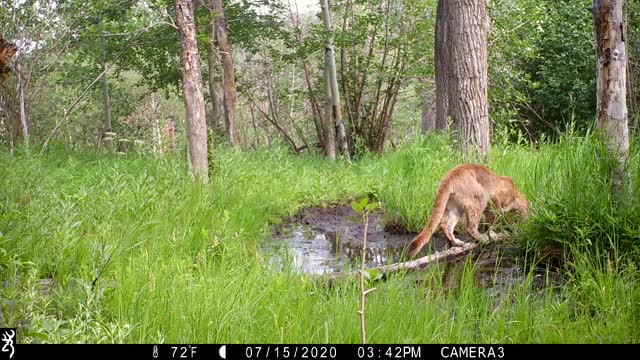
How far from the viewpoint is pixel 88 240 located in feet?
14.9

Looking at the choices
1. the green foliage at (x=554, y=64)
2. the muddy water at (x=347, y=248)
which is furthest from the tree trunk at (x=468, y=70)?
the green foliage at (x=554, y=64)

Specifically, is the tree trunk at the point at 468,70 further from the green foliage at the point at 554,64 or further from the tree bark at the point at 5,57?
the tree bark at the point at 5,57

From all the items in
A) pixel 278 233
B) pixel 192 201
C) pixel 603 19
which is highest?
pixel 603 19

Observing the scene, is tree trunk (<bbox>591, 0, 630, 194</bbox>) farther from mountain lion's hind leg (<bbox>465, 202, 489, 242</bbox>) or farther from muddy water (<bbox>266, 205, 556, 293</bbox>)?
mountain lion's hind leg (<bbox>465, 202, 489, 242</bbox>)

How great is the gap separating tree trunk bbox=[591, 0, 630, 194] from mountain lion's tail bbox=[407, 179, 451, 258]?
1457mm

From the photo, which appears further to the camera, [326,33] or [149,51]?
[149,51]

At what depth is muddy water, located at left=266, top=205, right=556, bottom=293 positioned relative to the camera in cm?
516

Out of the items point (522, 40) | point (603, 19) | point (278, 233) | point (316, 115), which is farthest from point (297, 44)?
point (603, 19)

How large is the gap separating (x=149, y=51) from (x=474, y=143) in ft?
30.7

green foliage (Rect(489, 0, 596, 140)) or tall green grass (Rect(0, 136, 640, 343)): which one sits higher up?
green foliage (Rect(489, 0, 596, 140))

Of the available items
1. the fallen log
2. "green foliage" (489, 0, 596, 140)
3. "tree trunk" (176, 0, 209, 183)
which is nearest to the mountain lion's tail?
the fallen log

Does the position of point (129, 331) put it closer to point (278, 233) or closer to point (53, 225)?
point (53, 225)
